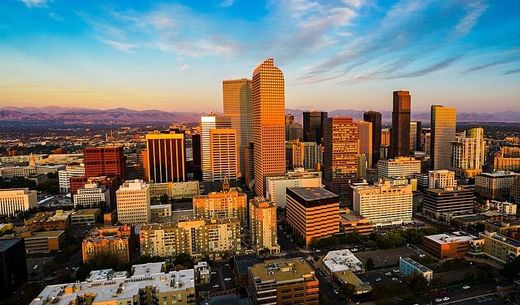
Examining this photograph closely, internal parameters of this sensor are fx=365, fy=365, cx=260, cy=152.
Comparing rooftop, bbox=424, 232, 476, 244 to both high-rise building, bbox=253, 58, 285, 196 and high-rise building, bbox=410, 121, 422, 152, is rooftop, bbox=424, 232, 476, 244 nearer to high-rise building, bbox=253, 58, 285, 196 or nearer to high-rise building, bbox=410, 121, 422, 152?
high-rise building, bbox=253, 58, 285, 196

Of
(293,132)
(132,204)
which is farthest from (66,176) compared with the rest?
(293,132)

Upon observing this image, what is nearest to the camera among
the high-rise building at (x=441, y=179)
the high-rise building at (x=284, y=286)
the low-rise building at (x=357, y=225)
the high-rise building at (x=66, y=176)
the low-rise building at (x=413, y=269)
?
the high-rise building at (x=284, y=286)

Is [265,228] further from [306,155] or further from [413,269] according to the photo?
[306,155]

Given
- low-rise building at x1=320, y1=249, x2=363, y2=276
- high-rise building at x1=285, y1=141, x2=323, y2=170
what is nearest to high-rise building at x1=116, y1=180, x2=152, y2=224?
low-rise building at x1=320, y1=249, x2=363, y2=276

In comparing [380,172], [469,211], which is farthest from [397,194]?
[380,172]

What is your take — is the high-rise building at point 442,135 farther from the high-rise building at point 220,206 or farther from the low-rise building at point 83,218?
the low-rise building at point 83,218

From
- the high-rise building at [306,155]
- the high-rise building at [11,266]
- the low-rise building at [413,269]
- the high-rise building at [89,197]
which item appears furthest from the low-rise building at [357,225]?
the high-rise building at [306,155]
